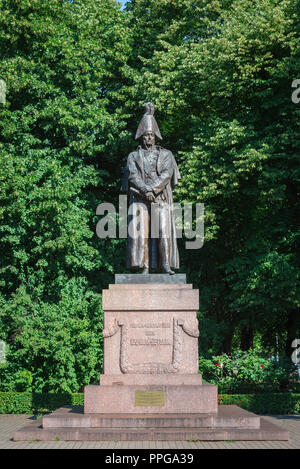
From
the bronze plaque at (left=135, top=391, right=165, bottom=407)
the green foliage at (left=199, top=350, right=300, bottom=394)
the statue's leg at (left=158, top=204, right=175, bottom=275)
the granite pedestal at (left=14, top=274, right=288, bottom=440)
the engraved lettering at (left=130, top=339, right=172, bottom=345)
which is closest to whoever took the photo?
the granite pedestal at (left=14, top=274, right=288, bottom=440)

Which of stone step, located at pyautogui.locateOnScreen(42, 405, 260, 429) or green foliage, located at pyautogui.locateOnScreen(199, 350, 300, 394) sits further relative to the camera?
green foliage, located at pyautogui.locateOnScreen(199, 350, 300, 394)

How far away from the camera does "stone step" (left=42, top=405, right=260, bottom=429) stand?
9742 mm

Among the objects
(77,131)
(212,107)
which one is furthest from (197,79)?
(77,131)

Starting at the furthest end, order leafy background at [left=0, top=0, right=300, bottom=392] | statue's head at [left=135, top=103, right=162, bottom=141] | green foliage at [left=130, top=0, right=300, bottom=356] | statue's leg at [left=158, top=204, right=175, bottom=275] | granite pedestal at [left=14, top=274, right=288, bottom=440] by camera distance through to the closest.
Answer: green foliage at [left=130, top=0, right=300, bottom=356] → leafy background at [left=0, top=0, right=300, bottom=392] → statue's head at [left=135, top=103, right=162, bottom=141] → statue's leg at [left=158, top=204, right=175, bottom=275] → granite pedestal at [left=14, top=274, right=288, bottom=440]

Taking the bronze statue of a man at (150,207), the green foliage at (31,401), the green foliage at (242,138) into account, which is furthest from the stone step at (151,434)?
the green foliage at (242,138)

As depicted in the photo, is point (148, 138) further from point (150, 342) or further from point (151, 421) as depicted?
point (151, 421)

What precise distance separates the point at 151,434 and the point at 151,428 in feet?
1.21

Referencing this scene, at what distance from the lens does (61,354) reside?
1596 centimetres

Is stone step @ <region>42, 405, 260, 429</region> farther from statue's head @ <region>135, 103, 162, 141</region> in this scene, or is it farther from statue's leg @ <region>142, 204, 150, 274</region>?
statue's head @ <region>135, 103, 162, 141</region>

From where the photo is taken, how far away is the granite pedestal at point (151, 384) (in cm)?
972

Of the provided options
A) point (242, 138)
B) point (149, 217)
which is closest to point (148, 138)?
point (149, 217)

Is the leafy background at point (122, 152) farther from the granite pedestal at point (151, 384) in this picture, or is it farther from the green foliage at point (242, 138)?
the granite pedestal at point (151, 384)

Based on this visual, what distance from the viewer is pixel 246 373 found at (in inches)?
677

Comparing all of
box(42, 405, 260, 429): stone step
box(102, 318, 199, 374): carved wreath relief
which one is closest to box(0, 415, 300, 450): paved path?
box(42, 405, 260, 429): stone step
